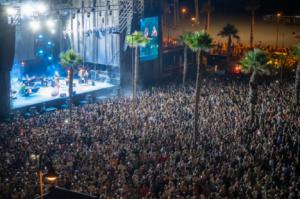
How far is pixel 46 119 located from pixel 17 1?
19.6 meters

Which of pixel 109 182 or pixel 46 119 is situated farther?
pixel 46 119

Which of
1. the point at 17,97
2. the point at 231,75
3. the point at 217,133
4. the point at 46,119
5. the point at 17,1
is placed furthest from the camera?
the point at 231,75

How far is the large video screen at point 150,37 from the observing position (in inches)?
1857

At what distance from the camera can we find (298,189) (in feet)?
60.6

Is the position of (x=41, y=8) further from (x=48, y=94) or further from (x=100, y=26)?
(x=48, y=94)

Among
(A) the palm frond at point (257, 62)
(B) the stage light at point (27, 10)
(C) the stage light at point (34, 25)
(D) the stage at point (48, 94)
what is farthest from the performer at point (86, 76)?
(A) the palm frond at point (257, 62)

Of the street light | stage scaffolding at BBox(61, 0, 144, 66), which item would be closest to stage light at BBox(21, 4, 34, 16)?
stage scaffolding at BBox(61, 0, 144, 66)

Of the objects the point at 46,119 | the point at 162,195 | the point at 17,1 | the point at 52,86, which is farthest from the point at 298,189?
the point at 17,1

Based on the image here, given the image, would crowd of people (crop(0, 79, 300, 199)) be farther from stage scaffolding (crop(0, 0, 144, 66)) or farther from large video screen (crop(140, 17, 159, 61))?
large video screen (crop(140, 17, 159, 61))

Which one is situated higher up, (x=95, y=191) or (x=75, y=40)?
(x=75, y=40)

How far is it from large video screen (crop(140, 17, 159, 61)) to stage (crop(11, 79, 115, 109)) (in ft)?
18.0

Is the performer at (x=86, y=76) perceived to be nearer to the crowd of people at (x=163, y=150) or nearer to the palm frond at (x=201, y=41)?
the crowd of people at (x=163, y=150)

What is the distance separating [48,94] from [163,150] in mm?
20739

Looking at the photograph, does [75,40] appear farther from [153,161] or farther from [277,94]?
[153,161]
